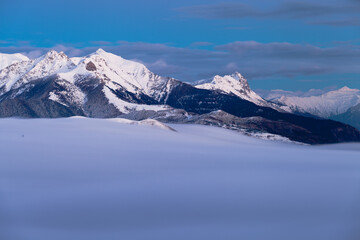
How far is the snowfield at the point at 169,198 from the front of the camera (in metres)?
22.8

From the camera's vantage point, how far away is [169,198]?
27375 mm

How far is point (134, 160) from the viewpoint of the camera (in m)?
40.1

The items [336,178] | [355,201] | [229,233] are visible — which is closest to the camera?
[229,233]

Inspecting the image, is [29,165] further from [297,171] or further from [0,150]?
[297,171]

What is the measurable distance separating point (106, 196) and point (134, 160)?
12.7 m

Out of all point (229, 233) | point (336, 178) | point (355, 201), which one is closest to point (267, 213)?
point (229, 233)

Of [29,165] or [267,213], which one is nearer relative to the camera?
[267,213]

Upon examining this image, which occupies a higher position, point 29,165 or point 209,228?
point 29,165

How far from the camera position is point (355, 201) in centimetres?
2872

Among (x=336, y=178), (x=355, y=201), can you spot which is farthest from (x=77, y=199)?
(x=336, y=178)

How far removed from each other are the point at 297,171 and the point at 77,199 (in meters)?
18.1

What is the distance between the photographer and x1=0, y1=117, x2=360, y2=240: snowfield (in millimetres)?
22797

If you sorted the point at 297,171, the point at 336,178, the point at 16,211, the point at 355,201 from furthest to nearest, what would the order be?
the point at 297,171 → the point at 336,178 → the point at 355,201 → the point at 16,211

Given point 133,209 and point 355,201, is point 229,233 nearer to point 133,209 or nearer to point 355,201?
point 133,209
